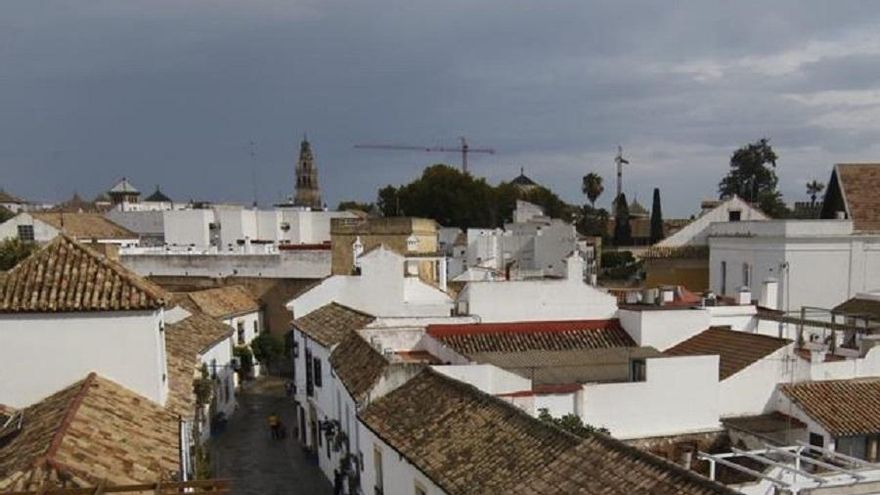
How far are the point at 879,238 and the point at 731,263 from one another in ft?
20.7

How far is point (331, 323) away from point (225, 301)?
553 inches

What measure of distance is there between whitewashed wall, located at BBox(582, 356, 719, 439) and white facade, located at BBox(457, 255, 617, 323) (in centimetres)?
641

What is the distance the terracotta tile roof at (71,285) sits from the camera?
1453 centimetres

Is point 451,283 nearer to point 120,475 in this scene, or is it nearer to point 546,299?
point 546,299

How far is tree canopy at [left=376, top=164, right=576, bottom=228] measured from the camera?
7275 centimetres

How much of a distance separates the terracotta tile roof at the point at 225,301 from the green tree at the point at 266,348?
1660mm

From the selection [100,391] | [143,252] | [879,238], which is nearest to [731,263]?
[879,238]

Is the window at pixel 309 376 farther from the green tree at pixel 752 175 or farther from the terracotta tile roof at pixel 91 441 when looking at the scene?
the green tree at pixel 752 175

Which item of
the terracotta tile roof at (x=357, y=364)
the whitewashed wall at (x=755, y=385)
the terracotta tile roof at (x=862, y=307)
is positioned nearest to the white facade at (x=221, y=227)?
the terracotta tile roof at (x=357, y=364)

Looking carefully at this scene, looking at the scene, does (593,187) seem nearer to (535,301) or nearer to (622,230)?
(622,230)

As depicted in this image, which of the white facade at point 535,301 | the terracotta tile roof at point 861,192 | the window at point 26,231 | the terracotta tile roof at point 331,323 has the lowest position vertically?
the terracotta tile roof at point 331,323

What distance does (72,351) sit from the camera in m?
14.7

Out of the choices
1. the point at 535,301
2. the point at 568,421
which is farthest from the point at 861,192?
the point at 568,421

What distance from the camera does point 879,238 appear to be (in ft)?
105
